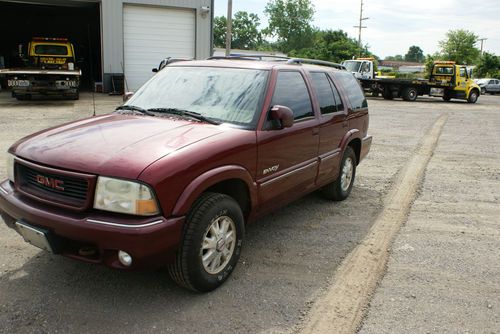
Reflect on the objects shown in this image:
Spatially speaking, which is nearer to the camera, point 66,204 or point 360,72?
point 66,204

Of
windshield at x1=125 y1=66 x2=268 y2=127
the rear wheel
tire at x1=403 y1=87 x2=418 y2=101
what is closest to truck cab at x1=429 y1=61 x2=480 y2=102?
tire at x1=403 y1=87 x2=418 y2=101

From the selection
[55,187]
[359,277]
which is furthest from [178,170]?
[359,277]

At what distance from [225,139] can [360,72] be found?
26006mm

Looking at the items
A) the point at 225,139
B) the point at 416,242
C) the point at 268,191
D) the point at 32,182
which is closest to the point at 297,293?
the point at 268,191

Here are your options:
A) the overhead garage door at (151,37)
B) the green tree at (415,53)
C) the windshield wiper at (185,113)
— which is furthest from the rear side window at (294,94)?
the green tree at (415,53)

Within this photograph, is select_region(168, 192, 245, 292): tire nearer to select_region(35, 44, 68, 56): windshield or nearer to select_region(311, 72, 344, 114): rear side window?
select_region(311, 72, 344, 114): rear side window

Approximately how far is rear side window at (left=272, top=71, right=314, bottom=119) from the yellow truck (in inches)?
499

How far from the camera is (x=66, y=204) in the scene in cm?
299

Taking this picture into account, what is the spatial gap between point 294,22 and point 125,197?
324ft

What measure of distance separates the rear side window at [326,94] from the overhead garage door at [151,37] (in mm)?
16564

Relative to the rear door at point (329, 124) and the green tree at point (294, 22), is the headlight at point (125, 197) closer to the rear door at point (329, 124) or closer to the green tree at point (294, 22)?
the rear door at point (329, 124)

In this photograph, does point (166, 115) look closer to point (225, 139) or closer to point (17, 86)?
point (225, 139)

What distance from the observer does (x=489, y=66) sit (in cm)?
5322

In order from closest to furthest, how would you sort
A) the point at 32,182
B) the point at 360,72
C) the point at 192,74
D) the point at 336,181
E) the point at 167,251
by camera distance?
the point at 167,251 < the point at 32,182 < the point at 192,74 < the point at 336,181 < the point at 360,72
